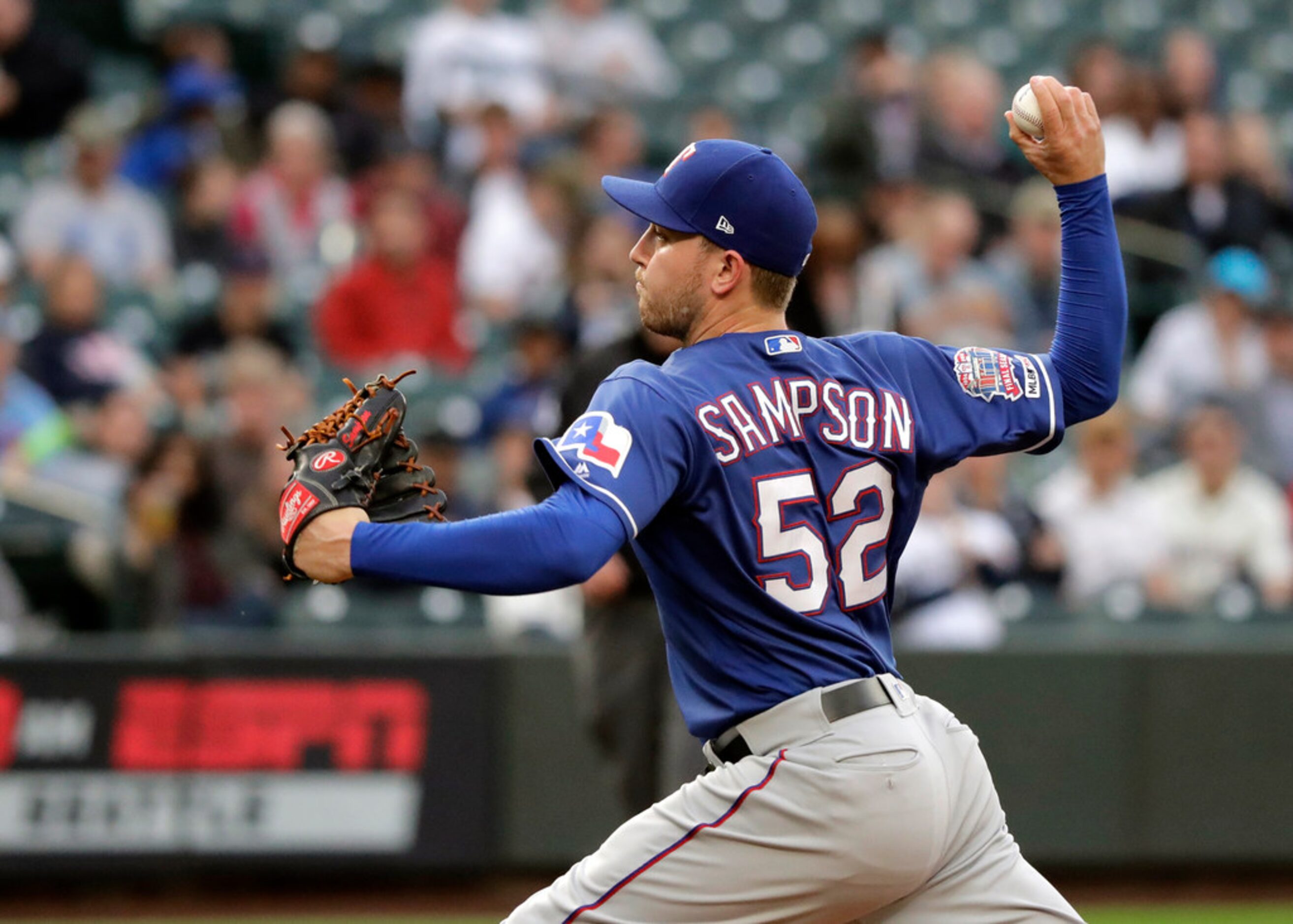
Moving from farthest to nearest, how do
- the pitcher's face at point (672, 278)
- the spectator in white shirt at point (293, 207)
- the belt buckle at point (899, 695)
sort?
the spectator in white shirt at point (293, 207), the pitcher's face at point (672, 278), the belt buckle at point (899, 695)

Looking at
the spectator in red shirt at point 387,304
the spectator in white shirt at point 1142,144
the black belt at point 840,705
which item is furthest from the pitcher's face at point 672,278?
the spectator in white shirt at point 1142,144

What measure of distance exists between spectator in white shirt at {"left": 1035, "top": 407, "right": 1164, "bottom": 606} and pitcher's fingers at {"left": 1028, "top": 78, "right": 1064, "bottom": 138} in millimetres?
5115

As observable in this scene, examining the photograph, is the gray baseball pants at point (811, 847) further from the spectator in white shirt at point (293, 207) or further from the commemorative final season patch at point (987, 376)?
the spectator in white shirt at point (293, 207)

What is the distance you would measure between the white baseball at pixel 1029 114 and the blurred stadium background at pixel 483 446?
1.76 metres

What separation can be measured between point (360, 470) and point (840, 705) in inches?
34.9

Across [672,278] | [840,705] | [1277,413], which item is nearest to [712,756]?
[840,705]

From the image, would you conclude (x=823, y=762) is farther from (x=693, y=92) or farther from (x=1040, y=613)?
(x=693, y=92)

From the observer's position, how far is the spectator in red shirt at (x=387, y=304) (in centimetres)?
952

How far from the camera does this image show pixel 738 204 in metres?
3.21

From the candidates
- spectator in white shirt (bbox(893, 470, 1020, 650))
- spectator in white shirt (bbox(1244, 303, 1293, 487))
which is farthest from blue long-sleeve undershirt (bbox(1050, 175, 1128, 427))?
spectator in white shirt (bbox(1244, 303, 1293, 487))

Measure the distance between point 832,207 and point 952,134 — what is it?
1907 millimetres

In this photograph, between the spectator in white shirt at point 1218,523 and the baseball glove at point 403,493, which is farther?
the spectator in white shirt at point 1218,523

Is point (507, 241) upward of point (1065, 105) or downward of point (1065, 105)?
upward

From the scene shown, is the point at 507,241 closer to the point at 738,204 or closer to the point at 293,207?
the point at 293,207
